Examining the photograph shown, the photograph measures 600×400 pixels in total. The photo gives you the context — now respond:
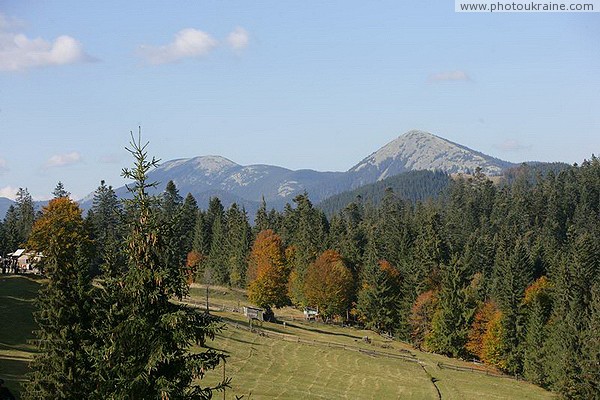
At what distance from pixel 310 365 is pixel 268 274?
34674 mm

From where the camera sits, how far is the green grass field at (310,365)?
175 feet

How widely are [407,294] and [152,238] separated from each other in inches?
3404

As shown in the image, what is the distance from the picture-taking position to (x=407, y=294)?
331ft

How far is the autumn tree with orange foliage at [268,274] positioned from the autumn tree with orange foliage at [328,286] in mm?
4579

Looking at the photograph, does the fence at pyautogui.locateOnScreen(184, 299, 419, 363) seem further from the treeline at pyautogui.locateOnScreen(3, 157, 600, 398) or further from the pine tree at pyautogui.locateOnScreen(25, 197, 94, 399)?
the pine tree at pyautogui.locateOnScreen(25, 197, 94, 399)

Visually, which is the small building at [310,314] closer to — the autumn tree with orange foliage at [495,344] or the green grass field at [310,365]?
the green grass field at [310,365]

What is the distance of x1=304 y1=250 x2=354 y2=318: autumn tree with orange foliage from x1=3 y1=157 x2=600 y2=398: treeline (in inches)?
6.7

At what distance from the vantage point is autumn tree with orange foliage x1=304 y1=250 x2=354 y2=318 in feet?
334

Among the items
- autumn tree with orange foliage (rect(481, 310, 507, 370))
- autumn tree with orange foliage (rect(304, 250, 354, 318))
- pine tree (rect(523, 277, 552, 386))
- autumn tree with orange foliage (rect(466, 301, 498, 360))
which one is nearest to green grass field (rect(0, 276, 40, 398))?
autumn tree with orange foliage (rect(304, 250, 354, 318))

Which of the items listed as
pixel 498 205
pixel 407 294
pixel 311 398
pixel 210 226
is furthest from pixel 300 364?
pixel 498 205

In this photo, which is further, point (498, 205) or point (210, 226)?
point (498, 205)

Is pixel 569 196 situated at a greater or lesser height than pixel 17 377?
greater

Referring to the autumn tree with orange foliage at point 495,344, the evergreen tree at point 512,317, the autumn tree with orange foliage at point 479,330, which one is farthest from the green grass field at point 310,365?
the autumn tree with orange foliage at point 479,330

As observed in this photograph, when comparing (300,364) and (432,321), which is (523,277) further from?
(300,364)
